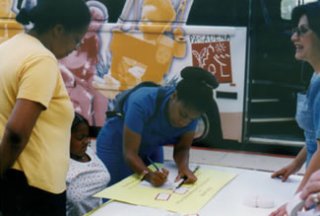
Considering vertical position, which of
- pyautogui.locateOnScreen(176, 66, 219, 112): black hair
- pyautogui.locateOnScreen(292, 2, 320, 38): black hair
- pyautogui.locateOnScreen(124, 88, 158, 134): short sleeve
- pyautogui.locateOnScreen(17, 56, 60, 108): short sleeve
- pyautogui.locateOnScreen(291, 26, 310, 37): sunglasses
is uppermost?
pyautogui.locateOnScreen(292, 2, 320, 38): black hair

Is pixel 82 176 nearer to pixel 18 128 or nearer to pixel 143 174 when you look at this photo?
pixel 143 174

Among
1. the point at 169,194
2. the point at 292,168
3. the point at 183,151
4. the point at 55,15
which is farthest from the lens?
the point at 183,151

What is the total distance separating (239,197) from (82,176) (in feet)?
2.03

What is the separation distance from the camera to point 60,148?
1.61 metres

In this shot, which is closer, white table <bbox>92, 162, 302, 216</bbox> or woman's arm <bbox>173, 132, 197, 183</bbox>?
white table <bbox>92, 162, 302, 216</bbox>

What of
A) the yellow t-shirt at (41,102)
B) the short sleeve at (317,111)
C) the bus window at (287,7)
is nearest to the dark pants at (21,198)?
the yellow t-shirt at (41,102)

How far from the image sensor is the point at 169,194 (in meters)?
1.86

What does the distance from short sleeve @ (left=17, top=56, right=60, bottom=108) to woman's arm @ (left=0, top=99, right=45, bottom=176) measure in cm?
2

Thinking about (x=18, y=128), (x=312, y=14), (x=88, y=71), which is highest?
(x=312, y=14)

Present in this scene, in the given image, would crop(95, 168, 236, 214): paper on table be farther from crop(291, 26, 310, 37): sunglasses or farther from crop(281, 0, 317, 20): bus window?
crop(281, 0, 317, 20): bus window

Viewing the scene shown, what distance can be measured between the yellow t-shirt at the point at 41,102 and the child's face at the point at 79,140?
0.51m

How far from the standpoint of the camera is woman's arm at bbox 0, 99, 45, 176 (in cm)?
145

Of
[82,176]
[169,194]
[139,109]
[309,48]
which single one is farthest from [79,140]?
[309,48]

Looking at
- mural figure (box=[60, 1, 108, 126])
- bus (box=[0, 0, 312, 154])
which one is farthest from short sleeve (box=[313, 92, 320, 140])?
mural figure (box=[60, 1, 108, 126])
